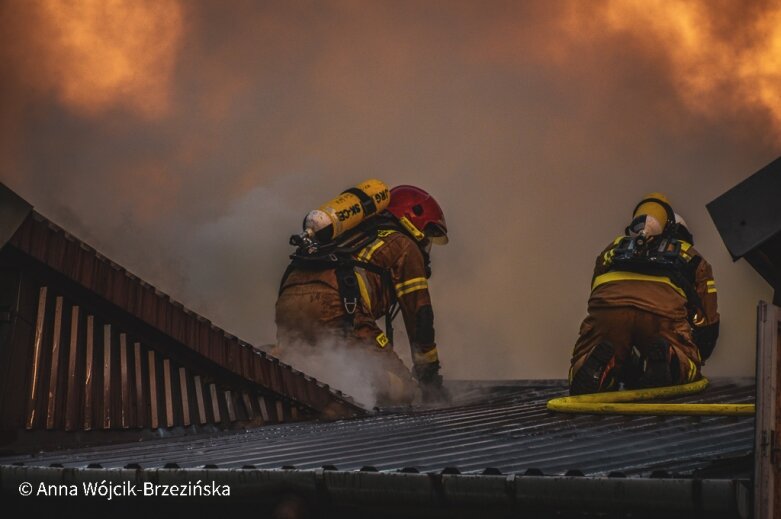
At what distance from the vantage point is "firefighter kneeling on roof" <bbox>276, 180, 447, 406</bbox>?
9.97m

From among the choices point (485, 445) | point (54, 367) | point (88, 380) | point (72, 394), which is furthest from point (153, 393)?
point (485, 445)

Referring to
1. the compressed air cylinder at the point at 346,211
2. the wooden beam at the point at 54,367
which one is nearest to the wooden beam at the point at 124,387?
the wooden beam at the point at 54,367

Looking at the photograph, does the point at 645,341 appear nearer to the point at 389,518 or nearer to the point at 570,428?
the point at 570,428

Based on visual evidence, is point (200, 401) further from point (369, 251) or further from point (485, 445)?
point (485, 445)

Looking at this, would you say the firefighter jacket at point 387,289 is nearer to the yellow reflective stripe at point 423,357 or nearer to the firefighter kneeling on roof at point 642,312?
the yellow reflective stripe at point 423,357

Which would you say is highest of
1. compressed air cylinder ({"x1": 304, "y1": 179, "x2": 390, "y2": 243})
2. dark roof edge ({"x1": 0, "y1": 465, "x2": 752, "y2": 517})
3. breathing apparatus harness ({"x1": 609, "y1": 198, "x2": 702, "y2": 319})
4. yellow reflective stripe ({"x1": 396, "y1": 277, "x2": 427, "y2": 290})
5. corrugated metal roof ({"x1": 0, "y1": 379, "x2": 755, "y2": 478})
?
compressed air cylinder ({"x1": 304, "y1": 179, "x2": 390, "y2": 243})

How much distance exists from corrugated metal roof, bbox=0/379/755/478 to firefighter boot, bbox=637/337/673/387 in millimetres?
243

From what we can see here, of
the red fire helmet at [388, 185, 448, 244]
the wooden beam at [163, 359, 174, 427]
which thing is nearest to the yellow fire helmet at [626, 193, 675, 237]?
the red fire helmet at [388, 185, 448, 244]

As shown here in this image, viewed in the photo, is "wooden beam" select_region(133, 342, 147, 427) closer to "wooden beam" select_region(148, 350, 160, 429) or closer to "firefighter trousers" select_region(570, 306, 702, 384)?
"wooden beam" select_region(148, 350, 160, 429)

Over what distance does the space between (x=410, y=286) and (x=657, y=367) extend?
9.07 feet

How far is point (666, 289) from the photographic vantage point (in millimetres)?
8375

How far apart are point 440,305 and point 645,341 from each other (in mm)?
8717

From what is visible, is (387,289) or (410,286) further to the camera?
(387,289)

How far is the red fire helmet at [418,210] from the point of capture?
10781 millimetres
